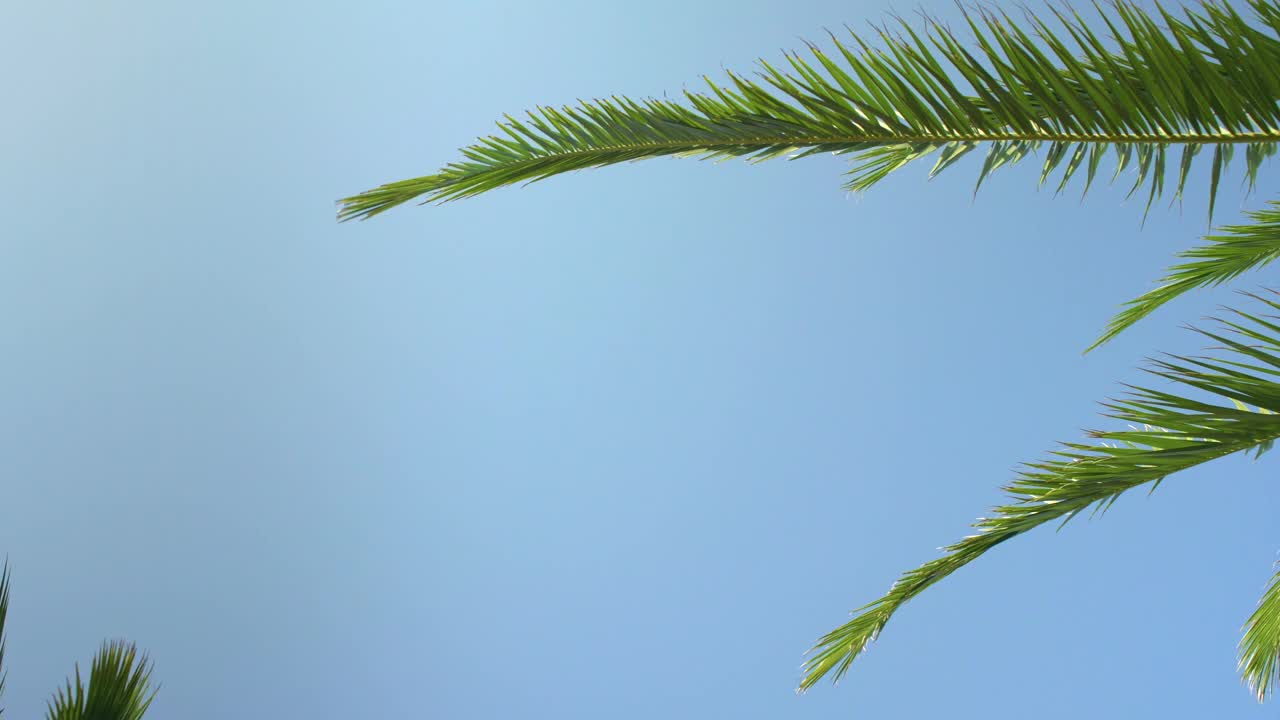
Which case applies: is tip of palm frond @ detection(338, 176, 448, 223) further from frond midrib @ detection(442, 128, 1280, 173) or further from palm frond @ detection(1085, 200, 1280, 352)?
palm frond @ detection(1085, 200, 1280, 352)

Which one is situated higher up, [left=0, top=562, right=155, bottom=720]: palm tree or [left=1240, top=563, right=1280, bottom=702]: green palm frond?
[left=0, top=562, right=155, bottom=720]: palm tree

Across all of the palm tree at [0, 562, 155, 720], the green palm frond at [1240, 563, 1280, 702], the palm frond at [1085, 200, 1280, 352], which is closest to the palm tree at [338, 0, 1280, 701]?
the palm frond at [1085, 200, 1280, 352]

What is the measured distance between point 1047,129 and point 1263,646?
2.80m

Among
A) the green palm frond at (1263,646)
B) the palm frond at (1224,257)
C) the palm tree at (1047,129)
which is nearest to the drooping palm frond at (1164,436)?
the palm tree at (1047,129)

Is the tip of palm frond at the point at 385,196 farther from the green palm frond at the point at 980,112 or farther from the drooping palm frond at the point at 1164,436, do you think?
the drooping palm frond at the point at 1164,436

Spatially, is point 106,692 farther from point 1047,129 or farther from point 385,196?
point 1047,129

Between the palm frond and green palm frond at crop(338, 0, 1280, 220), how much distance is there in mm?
884

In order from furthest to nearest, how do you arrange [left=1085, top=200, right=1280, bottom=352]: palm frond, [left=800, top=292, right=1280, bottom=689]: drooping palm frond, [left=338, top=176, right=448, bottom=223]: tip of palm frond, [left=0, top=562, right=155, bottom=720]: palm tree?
1. [left=1085, top=200, right=1280, bottom=352]: palm frond
2. [left=0, top=562, right=155, bottom=720]: palm tree
3. [left=338, top=176, right=448, bottom=223]: tip of palm frond
4. [left=800, top=292, right=1280, bottom=689]: drooping palm frond

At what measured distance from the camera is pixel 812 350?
1778 centimetres

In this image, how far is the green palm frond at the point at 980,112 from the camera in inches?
89.8

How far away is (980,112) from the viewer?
2.52 meters

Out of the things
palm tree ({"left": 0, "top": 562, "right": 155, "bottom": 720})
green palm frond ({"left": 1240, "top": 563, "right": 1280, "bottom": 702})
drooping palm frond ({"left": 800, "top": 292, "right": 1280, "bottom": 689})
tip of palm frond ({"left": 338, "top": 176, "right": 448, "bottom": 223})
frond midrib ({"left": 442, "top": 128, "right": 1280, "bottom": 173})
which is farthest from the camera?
green palm frond ({"left": 1240, "top": 563, "right": 1280, "bottom": 702})

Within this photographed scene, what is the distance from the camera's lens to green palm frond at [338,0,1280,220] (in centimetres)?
228

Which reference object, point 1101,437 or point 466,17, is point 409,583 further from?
point 1101,437
